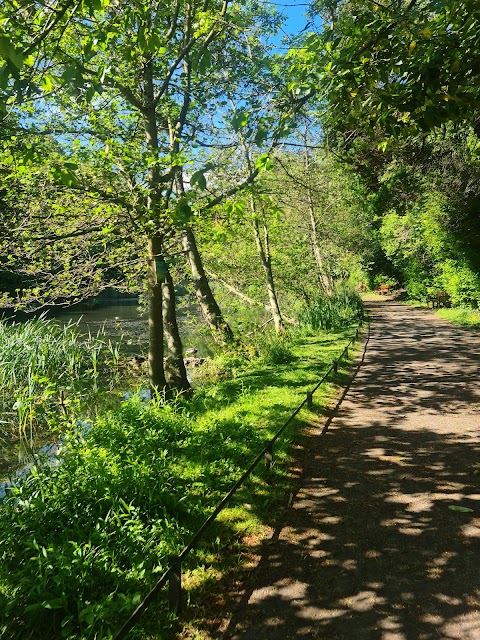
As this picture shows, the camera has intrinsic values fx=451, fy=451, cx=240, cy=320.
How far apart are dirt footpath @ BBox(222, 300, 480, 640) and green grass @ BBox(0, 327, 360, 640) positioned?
0.43 metres

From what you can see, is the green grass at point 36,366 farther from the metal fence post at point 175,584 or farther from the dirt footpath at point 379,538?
the metal fence post at point 175,584

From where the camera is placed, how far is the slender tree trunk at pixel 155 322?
752 cm

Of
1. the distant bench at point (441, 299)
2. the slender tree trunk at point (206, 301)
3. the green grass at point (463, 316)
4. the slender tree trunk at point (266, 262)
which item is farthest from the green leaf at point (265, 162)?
the distant bench at point (441, 299)

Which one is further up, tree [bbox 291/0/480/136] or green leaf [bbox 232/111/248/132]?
tree [bbox 291/0/480/136]

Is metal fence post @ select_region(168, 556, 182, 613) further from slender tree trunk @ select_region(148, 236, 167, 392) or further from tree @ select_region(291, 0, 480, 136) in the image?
slender tree trunk @ select_region(148, 236, 167, 392)

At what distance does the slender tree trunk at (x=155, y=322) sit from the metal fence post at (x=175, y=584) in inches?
188

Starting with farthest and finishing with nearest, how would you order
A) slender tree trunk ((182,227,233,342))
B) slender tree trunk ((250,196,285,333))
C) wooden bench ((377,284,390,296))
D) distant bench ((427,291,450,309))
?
1. wooden bench ((377,284,390,296))
2. distant bench ((427,291,450,309))
3. slender tree trunk ((250,196,285,333))
4. slender tree trunk ((182,227,233,342))

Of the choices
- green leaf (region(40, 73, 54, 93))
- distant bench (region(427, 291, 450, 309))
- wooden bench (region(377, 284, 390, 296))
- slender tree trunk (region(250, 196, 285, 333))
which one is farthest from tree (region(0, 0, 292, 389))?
wooden bench (region(377, 284, 390, 296))

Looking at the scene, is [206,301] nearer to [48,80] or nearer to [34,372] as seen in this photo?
[34,372]

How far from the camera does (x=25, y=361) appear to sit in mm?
8773

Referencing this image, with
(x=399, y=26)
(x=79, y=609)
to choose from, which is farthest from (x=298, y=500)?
(x=399, y=26)

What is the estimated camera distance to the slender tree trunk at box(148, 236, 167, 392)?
24.7ft

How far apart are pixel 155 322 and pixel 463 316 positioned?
Answer: 15.9 m

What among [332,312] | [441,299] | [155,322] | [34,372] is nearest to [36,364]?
[34,372]
